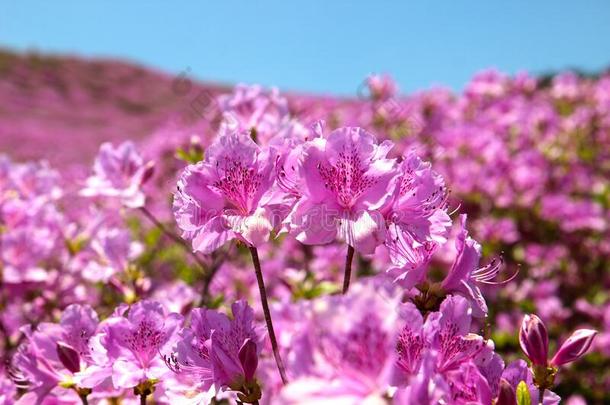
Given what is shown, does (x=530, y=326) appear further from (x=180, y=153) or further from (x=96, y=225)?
(x=96, y=225)

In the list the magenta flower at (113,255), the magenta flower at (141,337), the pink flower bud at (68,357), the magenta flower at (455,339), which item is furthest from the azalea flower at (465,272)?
the magenta flower at (113,255)

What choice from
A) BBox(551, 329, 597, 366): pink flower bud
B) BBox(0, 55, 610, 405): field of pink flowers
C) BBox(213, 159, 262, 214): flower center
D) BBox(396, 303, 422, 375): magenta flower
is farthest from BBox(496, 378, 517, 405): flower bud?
BBox(213, 159, 262, 214): flower center

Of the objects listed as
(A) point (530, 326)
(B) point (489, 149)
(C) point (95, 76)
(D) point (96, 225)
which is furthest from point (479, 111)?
(C) point (95, 76)

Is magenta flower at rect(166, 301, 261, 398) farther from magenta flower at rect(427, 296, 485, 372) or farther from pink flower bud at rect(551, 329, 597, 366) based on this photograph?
pink flower bud at rect(551, 329, 597, 366)

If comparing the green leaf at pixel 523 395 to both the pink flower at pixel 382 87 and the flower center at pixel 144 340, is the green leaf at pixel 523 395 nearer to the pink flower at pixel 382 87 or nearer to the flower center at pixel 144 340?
the flower center at pixel 144 340

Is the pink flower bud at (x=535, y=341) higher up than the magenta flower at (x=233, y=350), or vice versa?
the pink flower bud at (x=535, y=341)

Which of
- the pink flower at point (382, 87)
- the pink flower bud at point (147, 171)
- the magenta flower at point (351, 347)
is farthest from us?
the pink flower at point (382, 87)

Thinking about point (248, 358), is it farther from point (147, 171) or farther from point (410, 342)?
point (147, 171)

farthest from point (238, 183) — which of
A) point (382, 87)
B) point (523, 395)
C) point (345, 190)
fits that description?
point (382, 87)

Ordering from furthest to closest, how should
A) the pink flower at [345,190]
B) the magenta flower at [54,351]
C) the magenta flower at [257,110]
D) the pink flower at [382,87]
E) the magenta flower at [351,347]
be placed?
the pink flower at [382,87]
the magenta flower at [257,110]
the magenta flower at [54,351]
the pink flower at [345,190]
the magenta flower at [351,347]
